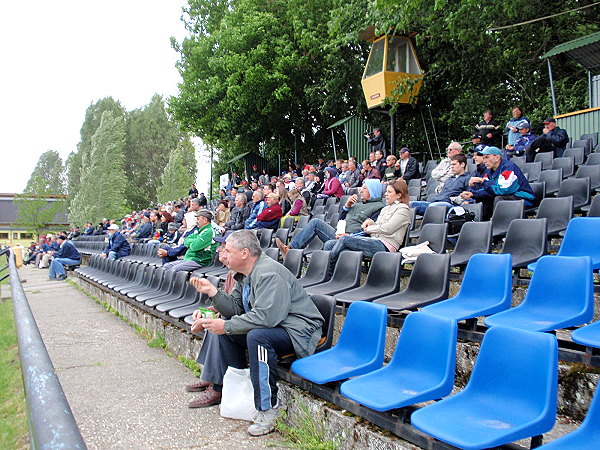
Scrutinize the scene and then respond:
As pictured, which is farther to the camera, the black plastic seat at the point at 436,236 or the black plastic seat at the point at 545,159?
the black plastic seat at the point at 545,159

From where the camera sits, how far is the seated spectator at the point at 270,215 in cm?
966

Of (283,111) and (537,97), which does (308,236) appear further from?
(283,111)

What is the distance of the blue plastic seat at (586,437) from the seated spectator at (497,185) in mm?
4604

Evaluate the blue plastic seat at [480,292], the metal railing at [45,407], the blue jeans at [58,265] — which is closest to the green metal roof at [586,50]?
the blue plastic seat at [480,292]

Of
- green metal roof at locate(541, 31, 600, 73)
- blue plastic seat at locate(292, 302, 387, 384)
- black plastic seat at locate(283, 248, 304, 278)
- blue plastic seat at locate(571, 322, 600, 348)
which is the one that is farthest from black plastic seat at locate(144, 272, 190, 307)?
green metal roof at locate(541, 31, 600, 73)

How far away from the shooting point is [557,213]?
17.6 feet

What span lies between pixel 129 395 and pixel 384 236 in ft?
9.87

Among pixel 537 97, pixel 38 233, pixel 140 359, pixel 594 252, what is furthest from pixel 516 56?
pixel 38 233

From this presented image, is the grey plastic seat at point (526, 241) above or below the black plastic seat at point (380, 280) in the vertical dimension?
above

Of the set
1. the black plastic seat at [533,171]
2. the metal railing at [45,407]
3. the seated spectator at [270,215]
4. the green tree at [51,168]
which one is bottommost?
the metal railing at [45,407]

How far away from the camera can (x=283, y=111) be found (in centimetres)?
2258

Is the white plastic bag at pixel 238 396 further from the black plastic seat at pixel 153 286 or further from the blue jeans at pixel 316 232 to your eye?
the black plastic seat at pixel 153 286

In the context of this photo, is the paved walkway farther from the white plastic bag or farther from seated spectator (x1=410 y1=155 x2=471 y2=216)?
seated spectator (x1=410 y1=155 x2=471 y2=216)

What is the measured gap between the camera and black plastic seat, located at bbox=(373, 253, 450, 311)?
13.1 ft
